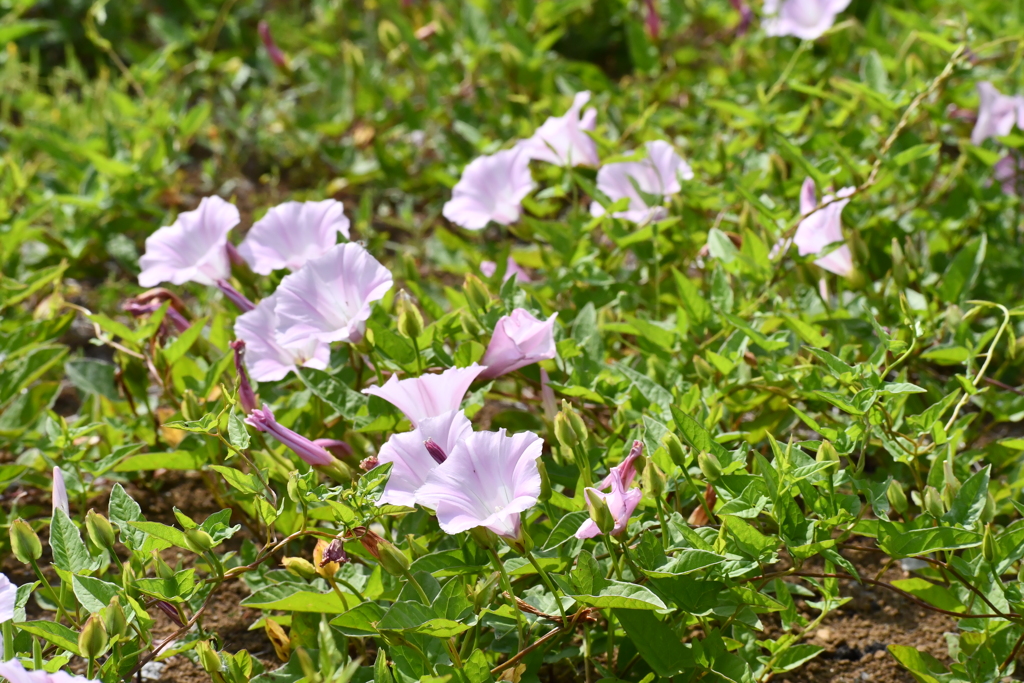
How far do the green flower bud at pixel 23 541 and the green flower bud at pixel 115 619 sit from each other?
0.17 meters

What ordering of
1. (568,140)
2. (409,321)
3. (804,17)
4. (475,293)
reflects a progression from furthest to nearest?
(804,17) → (568,140) → (475,293) → (409,321)

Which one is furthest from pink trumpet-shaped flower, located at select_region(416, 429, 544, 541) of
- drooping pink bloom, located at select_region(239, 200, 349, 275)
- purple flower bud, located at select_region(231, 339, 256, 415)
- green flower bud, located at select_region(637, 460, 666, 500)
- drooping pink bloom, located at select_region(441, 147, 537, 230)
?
drooping pink bloom, located at select_region(441, 147, 537, 230)

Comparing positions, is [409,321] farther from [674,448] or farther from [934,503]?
[934,503]

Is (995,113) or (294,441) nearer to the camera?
(294,441)

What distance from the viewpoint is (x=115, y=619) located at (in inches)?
53.8

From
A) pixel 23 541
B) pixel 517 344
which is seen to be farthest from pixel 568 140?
pixel 23 541

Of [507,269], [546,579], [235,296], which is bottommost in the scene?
[507,269]

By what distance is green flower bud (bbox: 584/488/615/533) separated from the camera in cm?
133

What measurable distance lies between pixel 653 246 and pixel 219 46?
2.67 meters

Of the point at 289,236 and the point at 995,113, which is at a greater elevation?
the point at 289,236

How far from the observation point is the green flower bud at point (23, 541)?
144 centimetres

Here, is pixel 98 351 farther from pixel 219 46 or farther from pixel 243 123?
pixel 219 46

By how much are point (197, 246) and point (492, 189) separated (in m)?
0.69

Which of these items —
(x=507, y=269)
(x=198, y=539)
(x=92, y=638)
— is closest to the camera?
(x=92, y=638)
